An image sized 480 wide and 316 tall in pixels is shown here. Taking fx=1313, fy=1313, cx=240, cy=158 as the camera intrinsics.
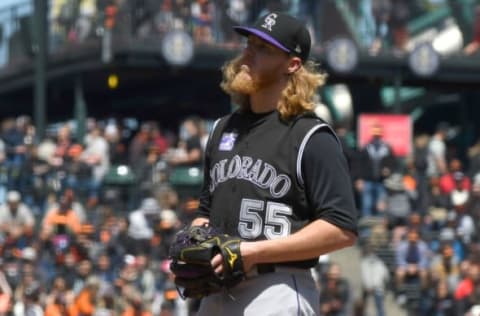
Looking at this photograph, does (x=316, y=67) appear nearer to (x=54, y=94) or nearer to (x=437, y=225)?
(x=437, y=225)

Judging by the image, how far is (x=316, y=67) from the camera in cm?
465

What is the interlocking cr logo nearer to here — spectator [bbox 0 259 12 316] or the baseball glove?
the baseball glove

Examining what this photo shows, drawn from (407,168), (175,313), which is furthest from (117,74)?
(175,313)

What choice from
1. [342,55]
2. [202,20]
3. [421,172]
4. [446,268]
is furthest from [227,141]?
[342,55]

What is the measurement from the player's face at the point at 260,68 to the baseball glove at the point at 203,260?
0.50 meters

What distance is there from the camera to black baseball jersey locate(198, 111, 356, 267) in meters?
4.33

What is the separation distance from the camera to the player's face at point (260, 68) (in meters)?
4.43

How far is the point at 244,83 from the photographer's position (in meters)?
4.43

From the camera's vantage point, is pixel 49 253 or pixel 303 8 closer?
pixel 49 253

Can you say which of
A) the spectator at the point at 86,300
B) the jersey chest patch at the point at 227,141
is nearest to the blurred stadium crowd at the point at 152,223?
the spectator at the point at 86,300

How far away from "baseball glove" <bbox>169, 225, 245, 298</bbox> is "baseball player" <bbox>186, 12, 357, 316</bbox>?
0.02 metres

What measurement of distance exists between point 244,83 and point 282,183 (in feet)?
1.19

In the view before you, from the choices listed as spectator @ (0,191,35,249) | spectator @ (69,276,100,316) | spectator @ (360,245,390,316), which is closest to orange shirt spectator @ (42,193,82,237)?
spectator @ (0,191,35,249)

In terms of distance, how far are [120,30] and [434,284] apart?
28.5 feet
